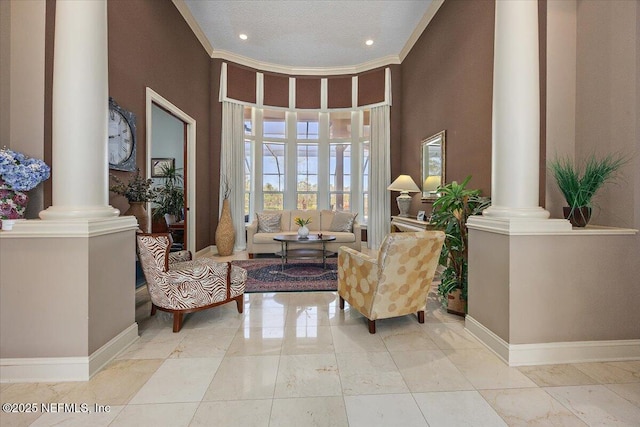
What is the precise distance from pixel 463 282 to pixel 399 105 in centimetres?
457

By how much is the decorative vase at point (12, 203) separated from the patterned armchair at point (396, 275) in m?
2.50

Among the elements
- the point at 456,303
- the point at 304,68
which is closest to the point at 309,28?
the point at 304,68

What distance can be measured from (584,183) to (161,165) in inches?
276

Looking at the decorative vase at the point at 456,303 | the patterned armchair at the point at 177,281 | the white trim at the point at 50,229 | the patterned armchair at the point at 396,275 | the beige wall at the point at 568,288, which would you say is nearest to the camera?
the white trim at the point at 50,229

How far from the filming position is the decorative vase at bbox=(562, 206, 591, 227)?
7.20 feet

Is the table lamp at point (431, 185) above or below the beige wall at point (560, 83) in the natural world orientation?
below

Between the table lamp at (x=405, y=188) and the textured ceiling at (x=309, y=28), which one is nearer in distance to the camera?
the textured ceiling at (x=309, y=28)

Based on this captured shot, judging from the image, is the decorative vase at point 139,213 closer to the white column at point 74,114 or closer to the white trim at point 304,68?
the white column at point 74,114

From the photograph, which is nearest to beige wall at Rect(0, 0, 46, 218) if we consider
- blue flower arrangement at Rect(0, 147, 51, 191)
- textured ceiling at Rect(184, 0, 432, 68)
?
blue flower arrangement at Rect(0, 147, 51, 191)

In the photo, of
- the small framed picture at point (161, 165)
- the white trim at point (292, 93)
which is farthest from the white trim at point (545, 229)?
the small framed picture at point (161, 165)

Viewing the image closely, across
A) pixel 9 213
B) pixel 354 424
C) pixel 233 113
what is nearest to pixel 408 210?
pixel 233 113

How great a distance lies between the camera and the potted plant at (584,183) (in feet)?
6.99

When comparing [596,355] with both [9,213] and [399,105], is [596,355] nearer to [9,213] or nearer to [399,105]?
[9,213]

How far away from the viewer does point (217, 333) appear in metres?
2.53
